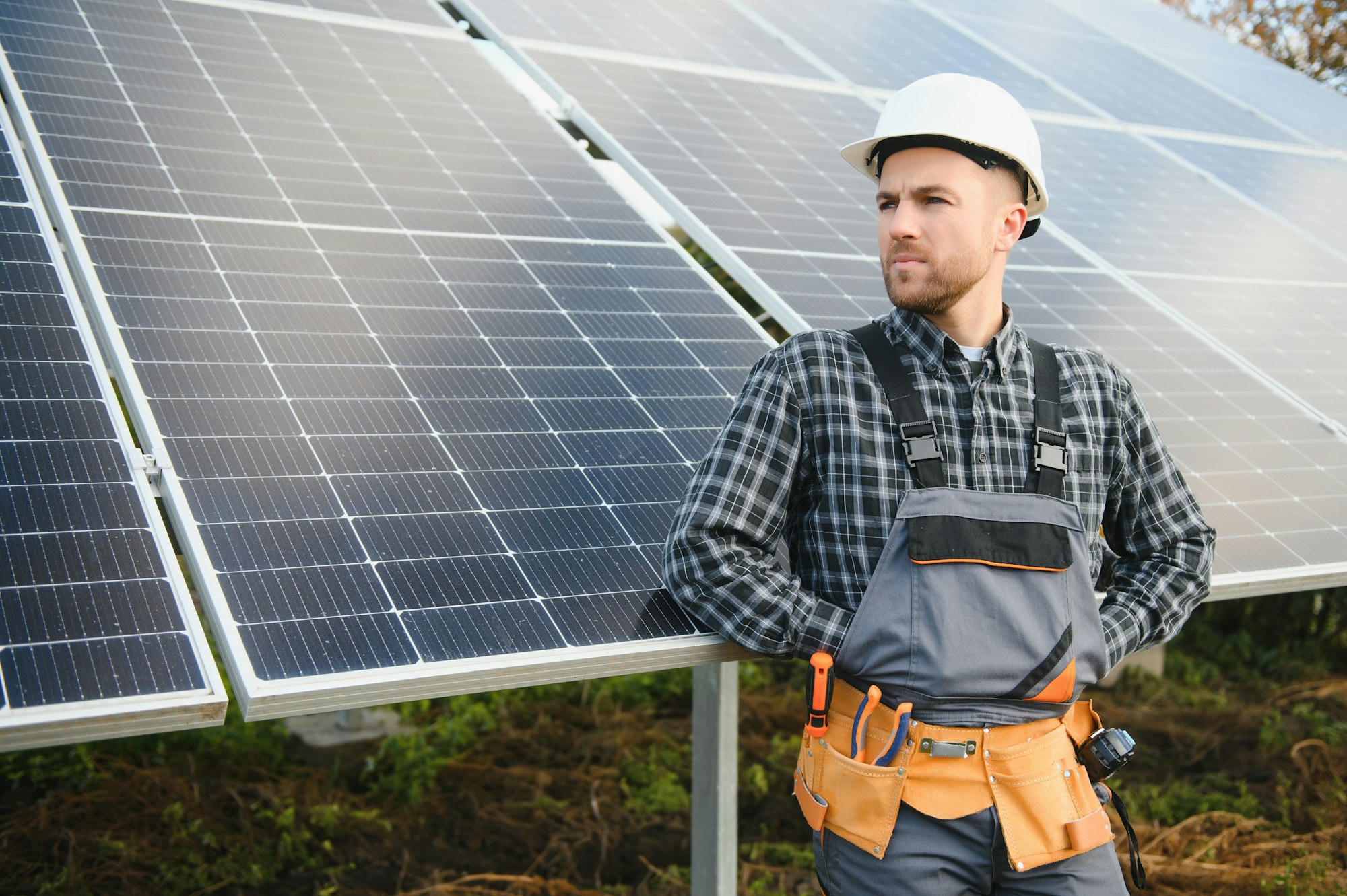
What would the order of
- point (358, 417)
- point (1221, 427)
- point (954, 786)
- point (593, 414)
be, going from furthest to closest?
1. point (1221, 427)
2. point (593, 414)
3. point (358, 417)
4. point (954, 786)

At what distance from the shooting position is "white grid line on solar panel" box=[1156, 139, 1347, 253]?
340 inches

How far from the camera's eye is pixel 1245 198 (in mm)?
8562

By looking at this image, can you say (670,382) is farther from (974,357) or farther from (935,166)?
(935,166)

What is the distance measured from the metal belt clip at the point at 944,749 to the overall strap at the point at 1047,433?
703mm

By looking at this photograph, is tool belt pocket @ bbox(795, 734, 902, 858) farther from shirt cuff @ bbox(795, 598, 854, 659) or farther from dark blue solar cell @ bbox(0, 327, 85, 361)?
Result: dark blue solar cell @ bbox(0, 327, 85, 361)

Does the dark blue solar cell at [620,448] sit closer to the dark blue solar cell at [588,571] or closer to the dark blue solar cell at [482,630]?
the dark blue solar cell at [588,571]

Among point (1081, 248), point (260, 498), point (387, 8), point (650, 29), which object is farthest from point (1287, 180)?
point (260, 498)

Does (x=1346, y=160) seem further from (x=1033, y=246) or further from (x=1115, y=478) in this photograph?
(x=1115, y=478)

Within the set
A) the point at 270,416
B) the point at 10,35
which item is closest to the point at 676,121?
the point at 10,35

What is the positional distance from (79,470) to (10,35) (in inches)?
123

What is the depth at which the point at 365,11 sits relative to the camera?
273 inches

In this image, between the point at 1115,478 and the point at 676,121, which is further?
the point at 676,121

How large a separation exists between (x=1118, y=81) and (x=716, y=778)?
8011 millimetres

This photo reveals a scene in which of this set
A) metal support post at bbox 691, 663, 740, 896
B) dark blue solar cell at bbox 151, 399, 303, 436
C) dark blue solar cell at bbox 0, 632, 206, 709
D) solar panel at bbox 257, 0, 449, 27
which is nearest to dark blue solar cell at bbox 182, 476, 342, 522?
dark blue solar cell at bbox 151, 399, 303, 436
